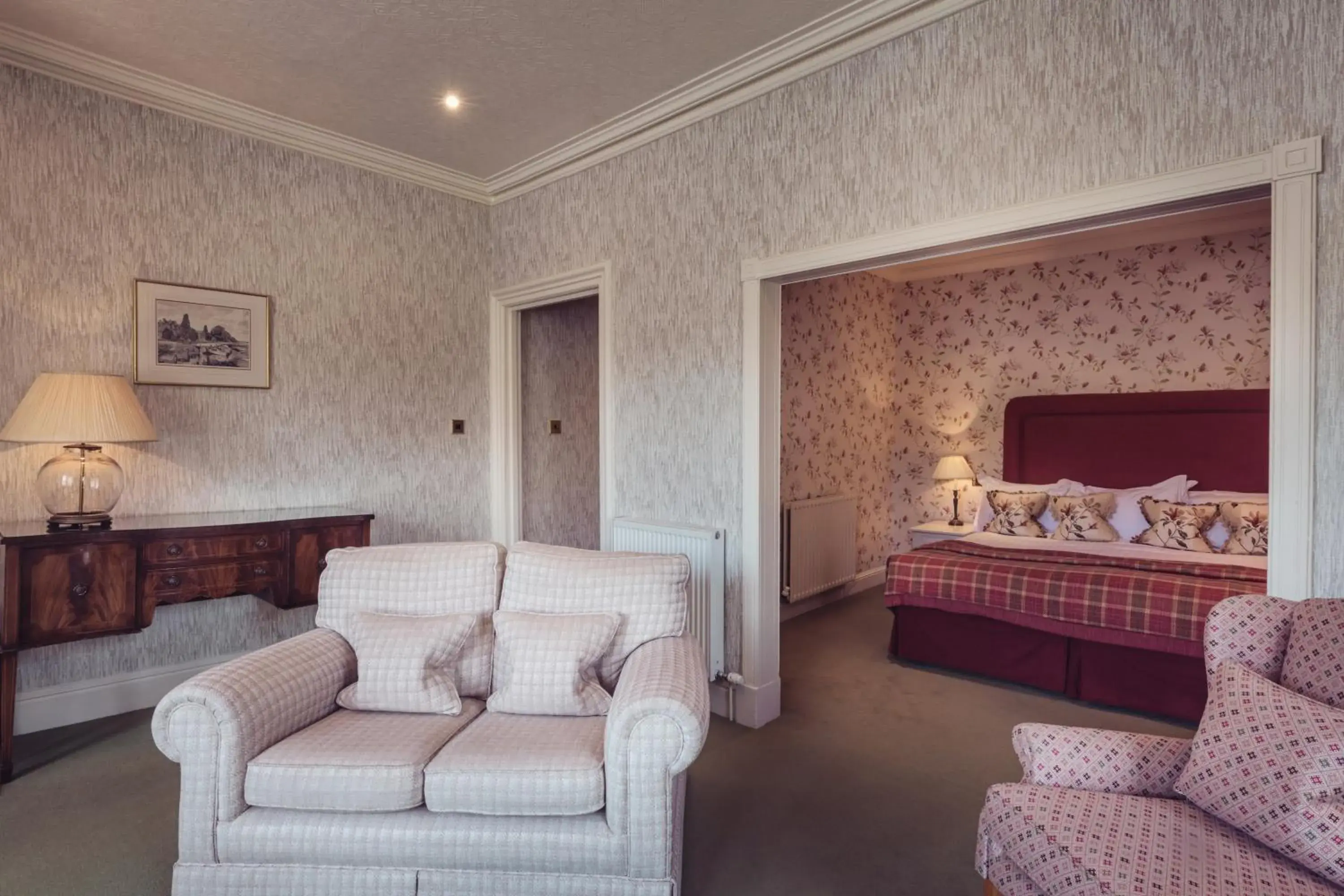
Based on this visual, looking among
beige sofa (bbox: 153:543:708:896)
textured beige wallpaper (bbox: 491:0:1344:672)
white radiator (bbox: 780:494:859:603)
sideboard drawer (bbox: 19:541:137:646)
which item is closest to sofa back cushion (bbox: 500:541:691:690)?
beige sofa (bbox: 153:543:708:896)

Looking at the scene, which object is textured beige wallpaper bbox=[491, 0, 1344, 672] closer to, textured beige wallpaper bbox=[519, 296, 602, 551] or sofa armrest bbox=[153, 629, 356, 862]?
textured beige wallpaper bbox=[519, 296, 602, 551]

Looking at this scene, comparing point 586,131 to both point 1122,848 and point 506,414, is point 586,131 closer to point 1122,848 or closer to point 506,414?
point 506,414

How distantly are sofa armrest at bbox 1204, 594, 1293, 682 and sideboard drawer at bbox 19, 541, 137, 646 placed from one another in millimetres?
3467

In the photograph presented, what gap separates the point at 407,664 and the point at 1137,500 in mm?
4424

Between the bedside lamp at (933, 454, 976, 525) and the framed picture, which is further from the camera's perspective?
the bedside lamp at (933, 454, 976, 525)

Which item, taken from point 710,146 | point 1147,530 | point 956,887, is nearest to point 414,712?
point 956,887

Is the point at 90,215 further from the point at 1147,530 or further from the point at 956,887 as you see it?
the point at 1147,530

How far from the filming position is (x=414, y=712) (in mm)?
2043

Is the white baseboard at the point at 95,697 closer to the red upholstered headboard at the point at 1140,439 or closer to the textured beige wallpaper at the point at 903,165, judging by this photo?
the textured beige wallpaper at the point at 903,165

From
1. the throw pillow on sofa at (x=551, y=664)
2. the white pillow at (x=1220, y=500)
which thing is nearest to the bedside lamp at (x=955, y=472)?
the white pillow at (x=1220, y=500)

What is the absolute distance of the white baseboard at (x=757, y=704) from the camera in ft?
10.1

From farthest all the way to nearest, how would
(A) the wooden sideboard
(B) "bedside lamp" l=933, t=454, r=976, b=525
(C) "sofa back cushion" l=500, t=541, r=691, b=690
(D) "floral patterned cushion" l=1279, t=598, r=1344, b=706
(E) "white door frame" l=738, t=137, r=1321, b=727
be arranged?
1. (B) "bedside lamp" l=933, t=454, r=976, b=525
2. (A) the wooden sideboard
3. (C) "sofa back cushion" l=500, t=541, r=691, b=690
4. (E) "white door frame" l=738, t=137, r=1321, b=727
5. (D) "floral patterned cushion" l=1279, t=598, r=1344, b=706

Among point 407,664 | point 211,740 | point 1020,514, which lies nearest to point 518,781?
point 407,664

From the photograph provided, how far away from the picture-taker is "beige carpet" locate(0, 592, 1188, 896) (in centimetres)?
201
